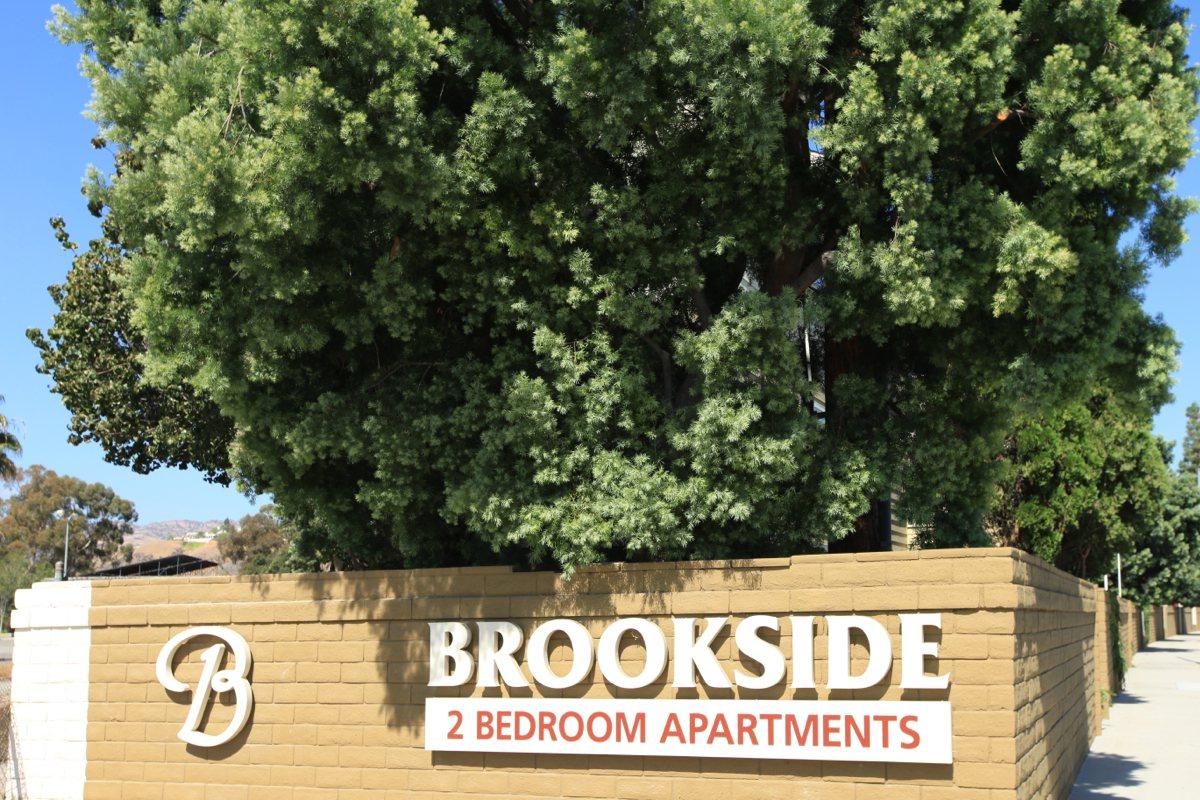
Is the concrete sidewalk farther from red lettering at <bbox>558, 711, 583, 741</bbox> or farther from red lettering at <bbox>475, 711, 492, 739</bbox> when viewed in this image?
red lettering at <bbox>475, 711, 492, 739</bbox>

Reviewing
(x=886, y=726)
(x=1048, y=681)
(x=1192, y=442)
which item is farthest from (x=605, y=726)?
(x=1192, y=442)

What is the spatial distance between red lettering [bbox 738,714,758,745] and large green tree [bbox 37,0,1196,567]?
1.61 meters

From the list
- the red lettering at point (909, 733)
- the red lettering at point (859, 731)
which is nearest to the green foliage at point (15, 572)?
the red lettering at point (859, 731)

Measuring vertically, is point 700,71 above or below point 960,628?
above

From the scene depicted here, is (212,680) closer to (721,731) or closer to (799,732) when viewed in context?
(721,731)

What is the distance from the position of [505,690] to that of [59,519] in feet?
285

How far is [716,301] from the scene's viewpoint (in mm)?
12469

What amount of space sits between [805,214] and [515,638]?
16.0ft

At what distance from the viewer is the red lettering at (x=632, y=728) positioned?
34.3 feet

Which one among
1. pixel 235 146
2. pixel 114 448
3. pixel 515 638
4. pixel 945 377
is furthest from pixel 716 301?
pixel 114 448

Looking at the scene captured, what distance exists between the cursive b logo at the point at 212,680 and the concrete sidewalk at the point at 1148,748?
950 cm

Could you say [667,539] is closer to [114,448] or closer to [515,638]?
[515,638]

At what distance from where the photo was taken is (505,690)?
11062 mm

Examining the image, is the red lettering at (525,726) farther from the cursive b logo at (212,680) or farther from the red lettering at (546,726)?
the cursive b logo at (212,680)
